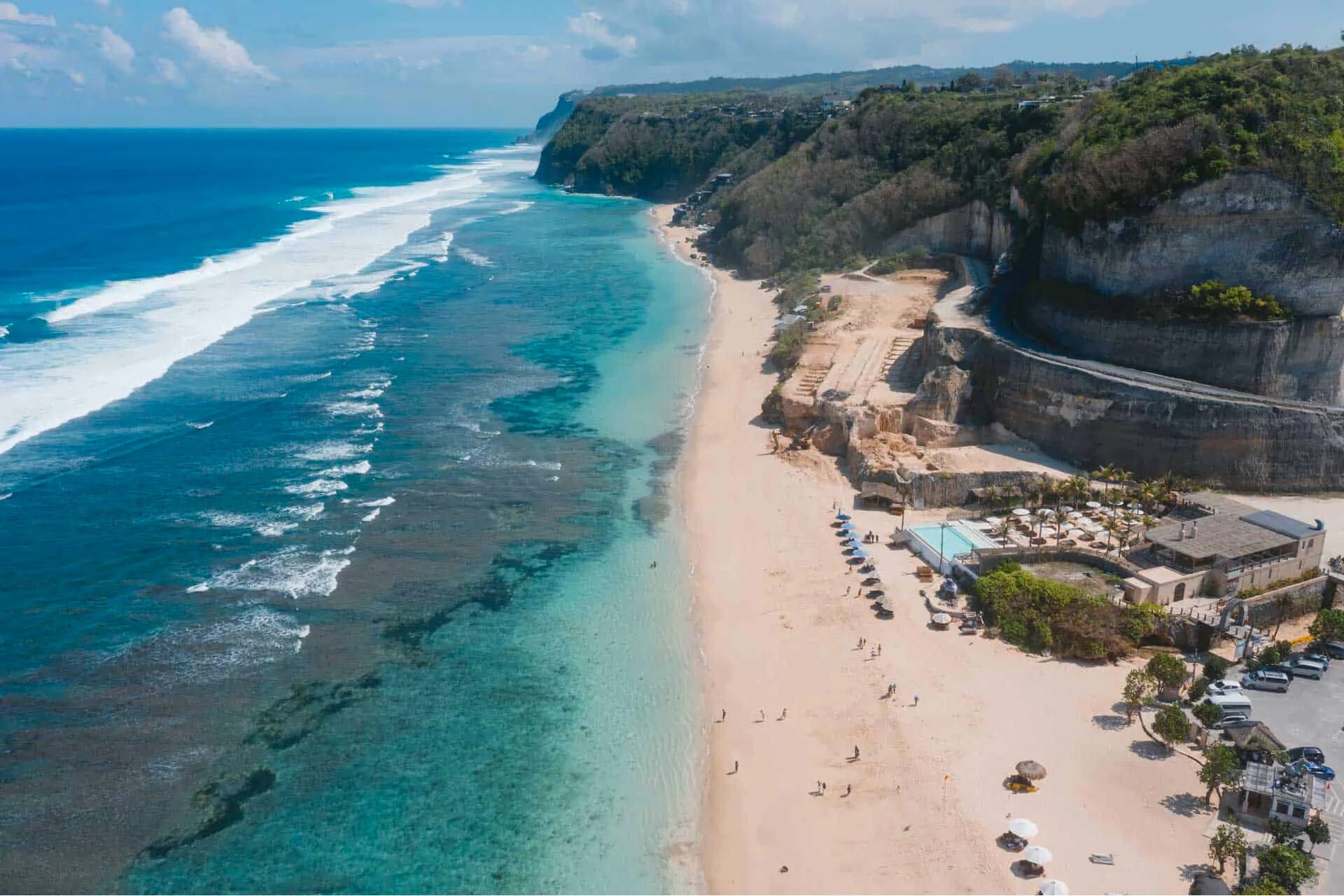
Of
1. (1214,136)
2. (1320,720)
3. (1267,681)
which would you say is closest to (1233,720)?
(1320,720)

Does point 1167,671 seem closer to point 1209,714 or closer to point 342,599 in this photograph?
point 1209,714

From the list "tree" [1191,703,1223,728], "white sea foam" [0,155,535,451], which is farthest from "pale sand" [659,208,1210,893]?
"white sea foam" [0,155,535,451]

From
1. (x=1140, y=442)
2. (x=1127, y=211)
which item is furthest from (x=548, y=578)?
(x=1127, y=211)

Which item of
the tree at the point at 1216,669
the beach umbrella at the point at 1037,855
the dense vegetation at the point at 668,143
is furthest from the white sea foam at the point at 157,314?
the tree at the point at 1216,669

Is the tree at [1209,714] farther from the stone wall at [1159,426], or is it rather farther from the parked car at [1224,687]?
the stone wall at [1159,426]

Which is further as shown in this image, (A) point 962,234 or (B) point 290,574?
(A) point 962,234

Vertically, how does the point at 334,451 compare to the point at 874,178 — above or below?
below
